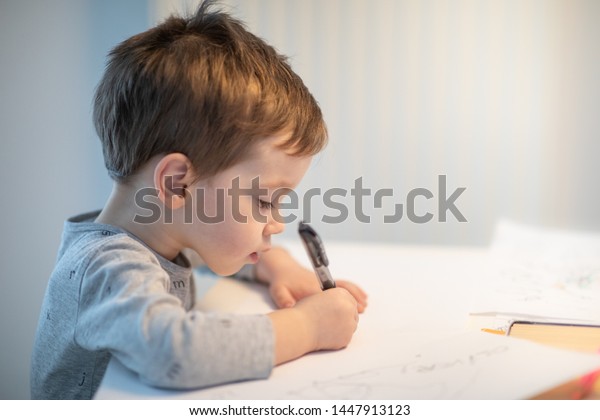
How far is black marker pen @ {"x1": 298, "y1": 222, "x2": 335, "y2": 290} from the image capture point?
2.44 feet

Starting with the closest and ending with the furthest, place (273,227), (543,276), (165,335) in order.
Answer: (165,335) → (273,227) → (543,276)

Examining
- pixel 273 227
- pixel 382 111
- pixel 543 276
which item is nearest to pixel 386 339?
pixel 273 227

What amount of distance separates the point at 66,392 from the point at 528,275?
26.3 inches

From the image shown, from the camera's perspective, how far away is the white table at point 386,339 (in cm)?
53

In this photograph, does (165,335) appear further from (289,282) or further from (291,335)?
(289,282)

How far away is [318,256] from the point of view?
30.4 inches

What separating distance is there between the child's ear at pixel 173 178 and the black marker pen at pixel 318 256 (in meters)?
0.17

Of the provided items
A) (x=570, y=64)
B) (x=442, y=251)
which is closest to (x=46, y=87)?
(x=442, y=251)

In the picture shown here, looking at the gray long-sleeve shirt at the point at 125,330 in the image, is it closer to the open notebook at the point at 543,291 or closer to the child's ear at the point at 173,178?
the child's ear at the point at 173,178

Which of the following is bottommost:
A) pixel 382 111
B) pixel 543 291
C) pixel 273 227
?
pixel 543 291

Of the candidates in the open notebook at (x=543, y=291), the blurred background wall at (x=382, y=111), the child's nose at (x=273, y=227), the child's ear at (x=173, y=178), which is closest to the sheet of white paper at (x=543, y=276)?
the open notebook at (x=543, y=291)

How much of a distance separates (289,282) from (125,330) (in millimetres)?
330

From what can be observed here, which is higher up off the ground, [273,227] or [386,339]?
[273,227]

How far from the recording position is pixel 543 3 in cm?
138
